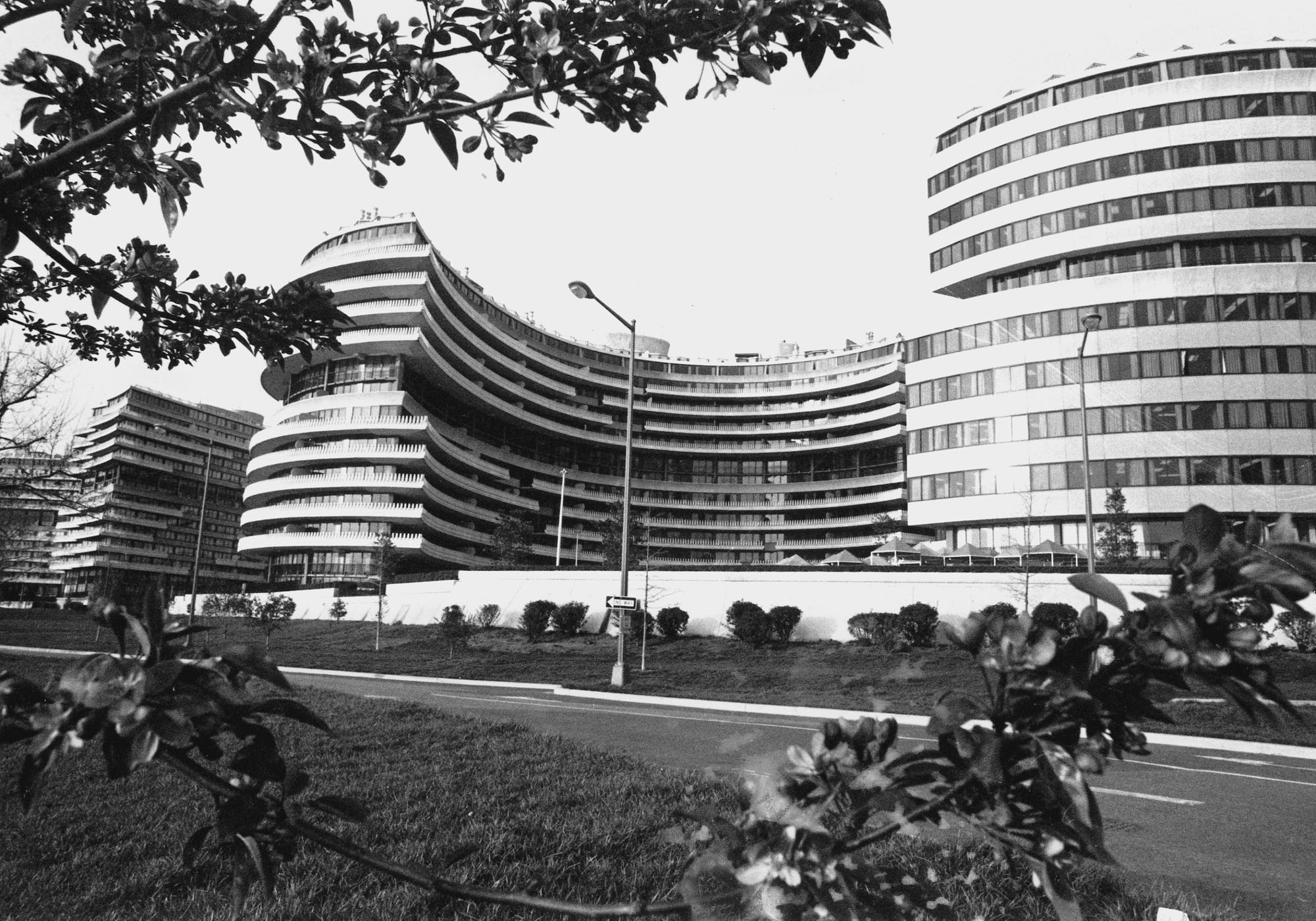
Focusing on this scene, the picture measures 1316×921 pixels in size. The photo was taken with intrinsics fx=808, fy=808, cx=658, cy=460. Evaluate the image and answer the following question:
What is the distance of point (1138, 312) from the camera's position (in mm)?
43500

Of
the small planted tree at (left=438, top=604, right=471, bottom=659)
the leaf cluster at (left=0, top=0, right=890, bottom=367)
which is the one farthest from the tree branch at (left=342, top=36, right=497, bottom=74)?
the small planted tree at (left=438, top=604, right=471, bottom=659)

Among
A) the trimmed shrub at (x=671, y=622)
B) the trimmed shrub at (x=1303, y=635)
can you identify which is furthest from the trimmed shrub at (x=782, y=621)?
the trimmed shrub at (x=1303, y=635)

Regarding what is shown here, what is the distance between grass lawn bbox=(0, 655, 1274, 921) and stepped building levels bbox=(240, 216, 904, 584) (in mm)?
44760

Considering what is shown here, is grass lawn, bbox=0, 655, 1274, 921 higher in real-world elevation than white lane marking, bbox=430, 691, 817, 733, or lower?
higher

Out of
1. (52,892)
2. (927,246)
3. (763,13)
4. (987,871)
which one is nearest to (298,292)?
(763,13)

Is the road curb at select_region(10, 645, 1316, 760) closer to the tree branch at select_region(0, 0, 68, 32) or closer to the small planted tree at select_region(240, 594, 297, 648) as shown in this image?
the tree branch at select_region(0, 0, 68, 32)

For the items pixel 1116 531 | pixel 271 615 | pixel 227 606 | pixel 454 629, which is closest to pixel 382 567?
pixel 271 615

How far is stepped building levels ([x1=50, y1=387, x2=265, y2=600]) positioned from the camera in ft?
347

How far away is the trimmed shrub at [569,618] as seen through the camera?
33969mm

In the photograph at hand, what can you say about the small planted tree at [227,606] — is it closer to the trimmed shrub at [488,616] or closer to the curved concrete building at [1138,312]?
the trimmed shrub at [488,616]

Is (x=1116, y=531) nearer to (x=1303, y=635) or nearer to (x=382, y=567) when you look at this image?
(x=1303, y=635)

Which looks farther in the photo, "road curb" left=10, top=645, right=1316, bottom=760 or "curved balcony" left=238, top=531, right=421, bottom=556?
"curved balcony" left=238, top=531, right=421, bottom=556

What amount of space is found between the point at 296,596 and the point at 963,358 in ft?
152

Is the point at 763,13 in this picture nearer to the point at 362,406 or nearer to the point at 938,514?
the point at 938,514
